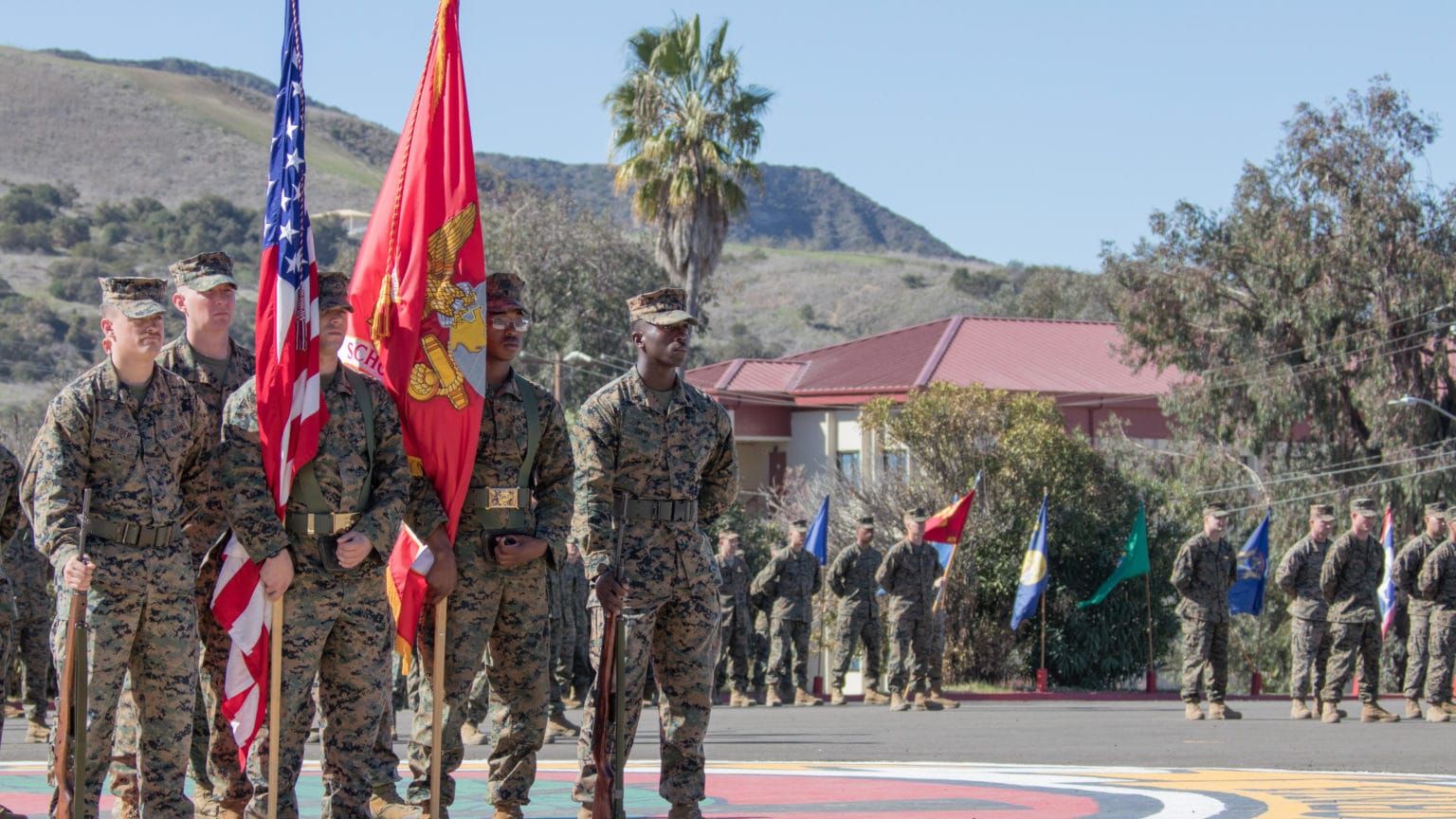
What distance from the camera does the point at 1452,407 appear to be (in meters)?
35.8

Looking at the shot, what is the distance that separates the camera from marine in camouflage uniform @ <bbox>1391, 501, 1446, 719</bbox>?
17.9 metres

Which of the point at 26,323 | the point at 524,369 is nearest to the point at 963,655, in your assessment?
the point at 524,369

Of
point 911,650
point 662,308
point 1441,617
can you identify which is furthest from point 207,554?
point 1441,617

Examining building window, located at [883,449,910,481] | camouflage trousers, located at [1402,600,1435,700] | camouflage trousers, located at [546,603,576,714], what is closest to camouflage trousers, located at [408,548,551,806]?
camouflage trousers, located at [546,603,576,714]

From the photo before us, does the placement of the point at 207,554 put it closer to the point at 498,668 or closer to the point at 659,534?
the point at 498,668

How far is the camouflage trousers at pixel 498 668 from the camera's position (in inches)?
305

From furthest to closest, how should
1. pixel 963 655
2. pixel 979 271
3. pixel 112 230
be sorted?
pixel 979 271 < pixel 112 230 < pixel 963 655

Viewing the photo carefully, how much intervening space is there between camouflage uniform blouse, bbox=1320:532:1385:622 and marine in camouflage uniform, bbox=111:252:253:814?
1230 centimetres

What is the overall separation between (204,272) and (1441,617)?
45.6ft

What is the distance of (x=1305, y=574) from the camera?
58.0 ft

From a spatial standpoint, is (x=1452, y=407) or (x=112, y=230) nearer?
(x=1452, y=407)

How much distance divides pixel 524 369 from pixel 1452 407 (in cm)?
2471

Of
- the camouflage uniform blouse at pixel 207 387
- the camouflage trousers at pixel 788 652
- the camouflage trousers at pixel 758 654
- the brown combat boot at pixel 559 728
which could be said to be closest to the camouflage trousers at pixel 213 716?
the camouflage uniform blouse at pixel 207 387

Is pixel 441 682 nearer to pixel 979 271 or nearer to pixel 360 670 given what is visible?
pixel 360 670
